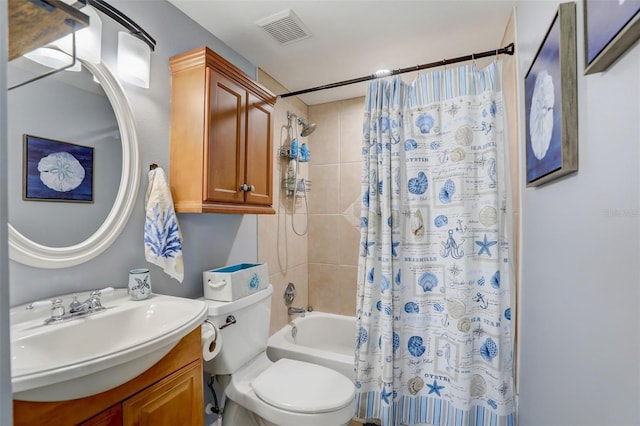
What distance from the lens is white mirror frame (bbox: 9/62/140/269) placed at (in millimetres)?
967

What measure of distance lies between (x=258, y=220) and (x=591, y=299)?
71.3 inches

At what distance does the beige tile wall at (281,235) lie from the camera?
222 cm

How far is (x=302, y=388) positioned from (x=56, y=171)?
4.60ft

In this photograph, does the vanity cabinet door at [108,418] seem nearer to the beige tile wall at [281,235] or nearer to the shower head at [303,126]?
the beige tile wall at [281,235]

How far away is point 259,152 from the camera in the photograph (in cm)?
173

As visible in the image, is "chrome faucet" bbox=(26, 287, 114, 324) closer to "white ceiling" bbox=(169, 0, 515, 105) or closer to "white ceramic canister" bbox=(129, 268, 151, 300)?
"white ceramic canister" bbox=(129, 268, 151, 300)

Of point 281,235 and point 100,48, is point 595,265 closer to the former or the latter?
point 100,48

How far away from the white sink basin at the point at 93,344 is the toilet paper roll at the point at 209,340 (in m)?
0.18

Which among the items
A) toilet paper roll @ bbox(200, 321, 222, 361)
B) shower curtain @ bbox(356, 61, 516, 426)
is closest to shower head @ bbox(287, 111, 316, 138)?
shower curtain @ bbox(356, 61, 516, 426)

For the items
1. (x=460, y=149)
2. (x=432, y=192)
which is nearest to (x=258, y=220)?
(x=432, y=192)

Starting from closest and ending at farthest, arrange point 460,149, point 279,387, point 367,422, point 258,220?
point 279,387
point 460,149
point 367,422
point 258,220

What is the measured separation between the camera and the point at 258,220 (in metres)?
2.12

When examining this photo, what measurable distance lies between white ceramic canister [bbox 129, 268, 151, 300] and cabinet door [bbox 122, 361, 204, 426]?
0.36 meters

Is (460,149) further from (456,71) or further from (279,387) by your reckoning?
(279,387)
